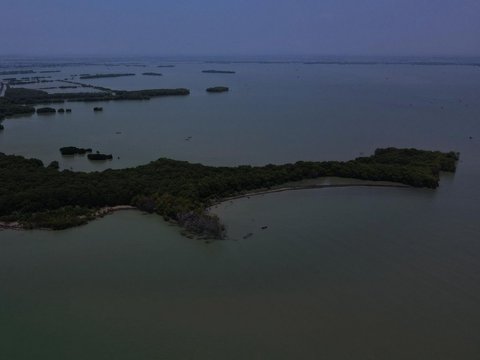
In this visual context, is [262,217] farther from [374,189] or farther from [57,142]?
[57,142]

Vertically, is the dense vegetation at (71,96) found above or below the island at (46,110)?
above

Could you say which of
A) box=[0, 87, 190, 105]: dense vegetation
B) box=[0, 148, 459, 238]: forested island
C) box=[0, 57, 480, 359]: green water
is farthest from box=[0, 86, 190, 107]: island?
box=[0, 57, 480, 359]: green water

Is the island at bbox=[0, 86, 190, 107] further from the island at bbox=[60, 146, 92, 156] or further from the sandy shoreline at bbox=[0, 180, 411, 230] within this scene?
the sandy shoreline at bbox=[0, 180, 411, 230]

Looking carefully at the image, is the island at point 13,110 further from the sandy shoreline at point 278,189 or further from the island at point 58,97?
the sandy shoreline at point 278,189

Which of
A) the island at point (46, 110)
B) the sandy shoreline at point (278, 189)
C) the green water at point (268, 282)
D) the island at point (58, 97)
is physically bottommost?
the green water at point (268, 282)

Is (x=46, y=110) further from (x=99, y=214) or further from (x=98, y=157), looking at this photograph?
(x=99, y=214)

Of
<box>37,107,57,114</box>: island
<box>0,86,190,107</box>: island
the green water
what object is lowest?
the green water

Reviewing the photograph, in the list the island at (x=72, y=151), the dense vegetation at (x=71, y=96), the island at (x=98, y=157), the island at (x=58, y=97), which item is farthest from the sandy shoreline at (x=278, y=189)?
the dense vegetation at (x=71, y=96)

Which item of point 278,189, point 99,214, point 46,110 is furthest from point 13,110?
point 278,189
